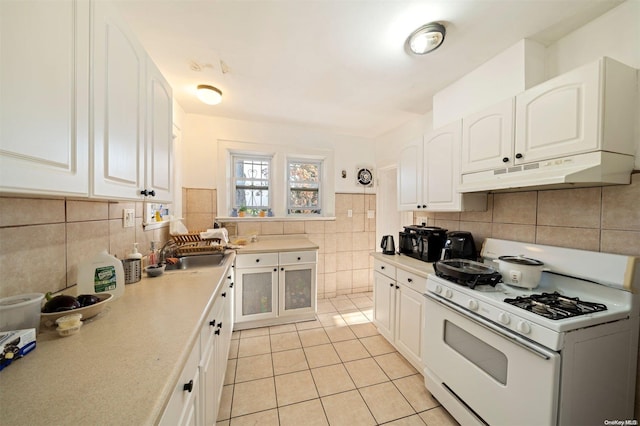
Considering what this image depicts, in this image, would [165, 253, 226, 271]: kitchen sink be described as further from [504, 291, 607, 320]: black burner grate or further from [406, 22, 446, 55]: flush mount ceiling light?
[406, 22, 446, 55]: flush mount ceiling light

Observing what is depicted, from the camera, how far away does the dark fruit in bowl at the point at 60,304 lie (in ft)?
2.69

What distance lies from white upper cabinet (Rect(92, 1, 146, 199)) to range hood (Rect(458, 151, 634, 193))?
6.50 ft

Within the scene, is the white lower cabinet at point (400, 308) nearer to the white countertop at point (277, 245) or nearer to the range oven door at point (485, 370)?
the range oven door at point (485, 370)

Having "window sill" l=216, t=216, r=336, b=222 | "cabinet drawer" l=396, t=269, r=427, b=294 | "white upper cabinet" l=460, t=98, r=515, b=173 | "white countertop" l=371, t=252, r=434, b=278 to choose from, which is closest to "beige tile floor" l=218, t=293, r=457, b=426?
"cabinet drawer" l=396, t=269, r=427, b=294

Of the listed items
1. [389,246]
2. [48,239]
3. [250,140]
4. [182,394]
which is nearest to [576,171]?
[389,246]

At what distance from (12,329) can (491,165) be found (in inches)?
94.9

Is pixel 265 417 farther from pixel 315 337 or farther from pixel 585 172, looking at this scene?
pixel 585 172

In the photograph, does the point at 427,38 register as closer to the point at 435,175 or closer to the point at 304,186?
the point at 435,175

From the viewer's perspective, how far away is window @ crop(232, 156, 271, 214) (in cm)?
305

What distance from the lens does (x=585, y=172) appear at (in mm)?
1078

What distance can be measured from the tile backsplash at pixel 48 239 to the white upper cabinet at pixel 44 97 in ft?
1.09

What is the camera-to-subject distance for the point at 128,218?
154 cm

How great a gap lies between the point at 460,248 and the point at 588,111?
1086 mm

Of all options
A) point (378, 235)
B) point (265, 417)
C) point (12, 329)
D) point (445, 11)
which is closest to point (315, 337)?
point (265, 417)
